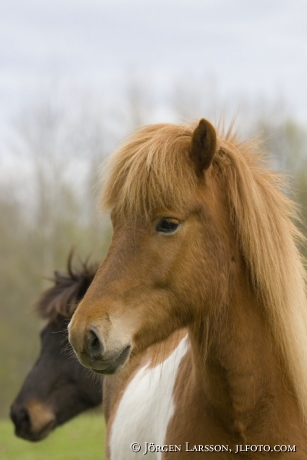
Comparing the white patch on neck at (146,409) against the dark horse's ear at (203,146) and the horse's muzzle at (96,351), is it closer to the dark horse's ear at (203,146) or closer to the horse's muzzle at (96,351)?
the horse's muzzle at (96,351)

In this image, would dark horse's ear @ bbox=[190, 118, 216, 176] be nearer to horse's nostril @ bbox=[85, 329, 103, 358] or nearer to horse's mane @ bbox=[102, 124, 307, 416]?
horse's mane @ bbox=[102, 124, 307, 416]

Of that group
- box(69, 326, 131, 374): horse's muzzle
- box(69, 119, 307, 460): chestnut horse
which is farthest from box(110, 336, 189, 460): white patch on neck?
box(69, 326, 131, 374): horse's muzzle

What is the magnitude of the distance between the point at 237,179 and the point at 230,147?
8.6 inches

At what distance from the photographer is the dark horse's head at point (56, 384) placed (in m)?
6.47

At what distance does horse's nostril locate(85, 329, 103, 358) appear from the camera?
271cm

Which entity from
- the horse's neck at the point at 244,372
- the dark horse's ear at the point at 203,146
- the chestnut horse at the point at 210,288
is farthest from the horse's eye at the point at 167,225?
the horse's neck at the point at 244,372

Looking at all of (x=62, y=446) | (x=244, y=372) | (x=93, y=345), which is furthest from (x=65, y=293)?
(x=62, y=446)

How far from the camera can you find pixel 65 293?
6.62 m

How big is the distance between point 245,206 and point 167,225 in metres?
0.40

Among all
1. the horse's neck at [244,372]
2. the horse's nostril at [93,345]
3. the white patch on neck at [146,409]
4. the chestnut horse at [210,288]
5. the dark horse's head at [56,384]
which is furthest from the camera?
the dark horse's head at [56,384]

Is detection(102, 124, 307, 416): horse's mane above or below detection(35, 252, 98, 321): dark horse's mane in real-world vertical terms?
above

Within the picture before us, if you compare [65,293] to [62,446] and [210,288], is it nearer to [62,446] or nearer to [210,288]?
[210,288]

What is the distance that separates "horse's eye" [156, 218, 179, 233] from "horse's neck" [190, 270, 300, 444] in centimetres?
44

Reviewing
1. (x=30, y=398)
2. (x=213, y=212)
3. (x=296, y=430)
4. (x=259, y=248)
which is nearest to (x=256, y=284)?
(x=259, y=248)
